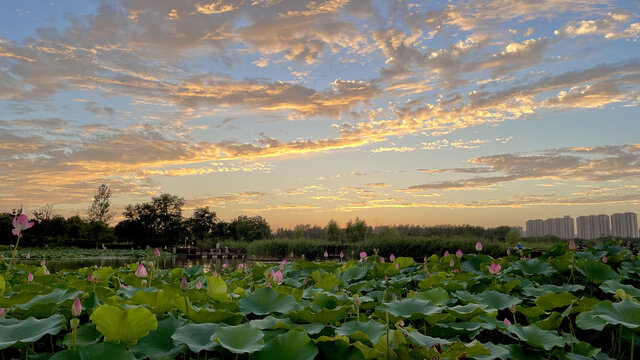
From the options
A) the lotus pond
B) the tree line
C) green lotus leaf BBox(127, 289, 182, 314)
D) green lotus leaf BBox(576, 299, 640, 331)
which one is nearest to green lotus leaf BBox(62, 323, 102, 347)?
the lotus pond

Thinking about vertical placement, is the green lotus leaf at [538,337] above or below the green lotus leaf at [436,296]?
below

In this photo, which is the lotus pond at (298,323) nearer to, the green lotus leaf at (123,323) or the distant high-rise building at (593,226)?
the green lotus leaf at (123,323)

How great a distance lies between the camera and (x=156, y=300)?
5.29 ft

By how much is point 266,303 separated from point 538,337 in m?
1.02

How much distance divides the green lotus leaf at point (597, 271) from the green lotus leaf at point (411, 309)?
1.56 metres

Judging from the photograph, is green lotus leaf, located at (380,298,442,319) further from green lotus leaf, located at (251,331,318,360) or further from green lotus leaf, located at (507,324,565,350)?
green lotus leaf, located at (251,331,318,360)

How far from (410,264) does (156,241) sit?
55.3m

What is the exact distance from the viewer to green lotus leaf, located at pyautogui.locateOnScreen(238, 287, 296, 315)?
5.63 feet

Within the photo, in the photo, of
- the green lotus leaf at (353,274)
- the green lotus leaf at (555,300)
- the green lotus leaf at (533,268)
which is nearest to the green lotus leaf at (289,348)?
the green lotus leaf at (555,300)

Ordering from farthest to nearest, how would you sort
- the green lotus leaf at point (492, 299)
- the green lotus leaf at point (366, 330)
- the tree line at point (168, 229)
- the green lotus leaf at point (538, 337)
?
the tree line at point (168, 229), the green lotus leaf at point (492, 299), the green lotus leaf at point (538, 337), the green lotus leaf at point (366, 330)

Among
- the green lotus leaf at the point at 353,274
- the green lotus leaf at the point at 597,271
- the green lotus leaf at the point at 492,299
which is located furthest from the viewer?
the green lotus leaf at the point at 353,274

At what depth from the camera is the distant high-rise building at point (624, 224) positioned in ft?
92.9

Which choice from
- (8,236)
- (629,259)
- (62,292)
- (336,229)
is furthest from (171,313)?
(8,236)

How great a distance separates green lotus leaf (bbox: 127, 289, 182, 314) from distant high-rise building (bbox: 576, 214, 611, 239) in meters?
35.8
